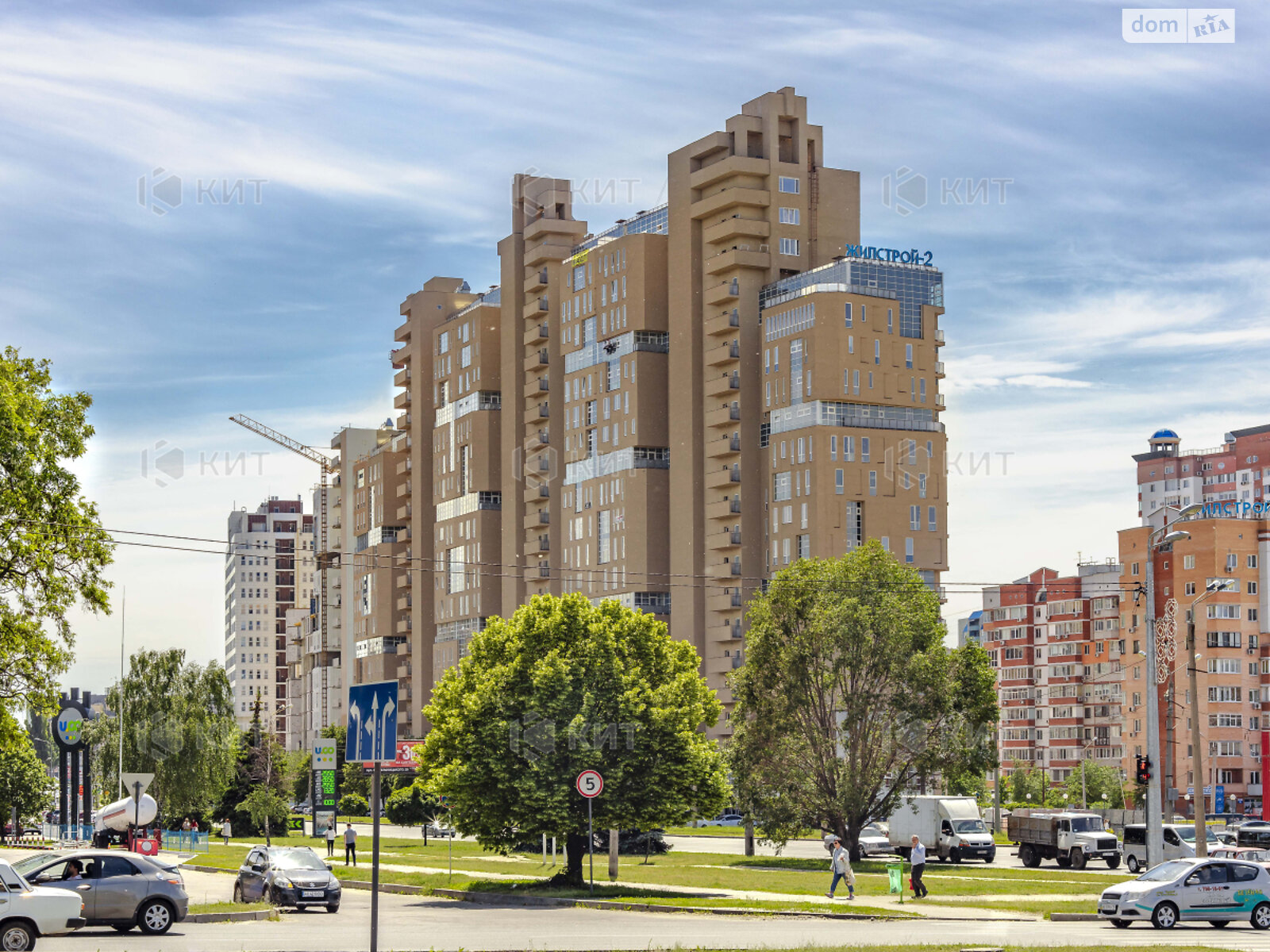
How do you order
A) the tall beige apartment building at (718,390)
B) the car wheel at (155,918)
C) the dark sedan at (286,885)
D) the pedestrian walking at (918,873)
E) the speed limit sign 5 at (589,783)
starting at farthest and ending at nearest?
the tall beige apartment building at (718,390) < the pedestrian walking at (918,873) < the dark sedan at (286,885) < the speed limit sign 5 at (589,783) < the car wheel at (155,918)

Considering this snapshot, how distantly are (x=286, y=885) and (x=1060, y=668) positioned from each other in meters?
147

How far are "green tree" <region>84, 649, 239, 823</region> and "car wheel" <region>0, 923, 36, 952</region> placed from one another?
67604 mm

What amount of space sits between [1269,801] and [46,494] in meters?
123

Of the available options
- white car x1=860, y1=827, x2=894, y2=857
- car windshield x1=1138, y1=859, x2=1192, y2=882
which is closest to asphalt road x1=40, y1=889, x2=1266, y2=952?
car windshield x1=1138, y1=859, x2=1192, y2=882

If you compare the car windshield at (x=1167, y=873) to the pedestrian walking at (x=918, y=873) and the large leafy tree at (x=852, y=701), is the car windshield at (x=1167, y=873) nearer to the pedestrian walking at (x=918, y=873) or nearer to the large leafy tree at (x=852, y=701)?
the pedestrian walking at (x=918, y=873)

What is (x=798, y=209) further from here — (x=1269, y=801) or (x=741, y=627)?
(x=1269, y=801)

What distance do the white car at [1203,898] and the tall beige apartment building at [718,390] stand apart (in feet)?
249

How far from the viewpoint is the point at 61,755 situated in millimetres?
84438

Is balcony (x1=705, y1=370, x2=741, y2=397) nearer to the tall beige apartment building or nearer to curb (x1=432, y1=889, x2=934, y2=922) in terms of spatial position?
the tall beige apartment building

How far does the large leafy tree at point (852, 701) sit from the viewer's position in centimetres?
6206

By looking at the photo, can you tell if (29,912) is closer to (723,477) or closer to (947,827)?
(947,827)

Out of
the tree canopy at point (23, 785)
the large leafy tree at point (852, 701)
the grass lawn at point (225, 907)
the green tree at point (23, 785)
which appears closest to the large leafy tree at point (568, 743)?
the grass lawn at point (225, 907)

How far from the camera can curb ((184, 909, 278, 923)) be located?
34.8m

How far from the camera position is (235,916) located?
1405 inches
